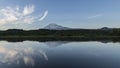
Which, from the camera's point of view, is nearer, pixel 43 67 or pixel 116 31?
pixel 43 67

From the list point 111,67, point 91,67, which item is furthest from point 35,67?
point 111,67

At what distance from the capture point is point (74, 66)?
12906 millimetres

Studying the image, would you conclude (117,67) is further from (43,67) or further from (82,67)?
(43,67)

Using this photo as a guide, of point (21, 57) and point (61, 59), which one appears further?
point (21, 57)

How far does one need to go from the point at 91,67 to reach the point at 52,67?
227cm

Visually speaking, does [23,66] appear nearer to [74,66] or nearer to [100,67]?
[74,66]

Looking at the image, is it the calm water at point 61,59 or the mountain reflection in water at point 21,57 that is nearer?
the calm water at point 61,59

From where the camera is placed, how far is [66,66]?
12.8 metres

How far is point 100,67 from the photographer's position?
12430mm

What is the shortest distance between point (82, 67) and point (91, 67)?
52cm

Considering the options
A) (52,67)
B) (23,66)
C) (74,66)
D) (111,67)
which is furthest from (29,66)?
(111,67)

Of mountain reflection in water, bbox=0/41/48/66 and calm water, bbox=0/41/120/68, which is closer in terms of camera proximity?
calm water, bbox=0/41/120/68

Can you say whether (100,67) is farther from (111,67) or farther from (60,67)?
(60,67)

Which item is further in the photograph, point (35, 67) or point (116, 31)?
point (116, 31)
